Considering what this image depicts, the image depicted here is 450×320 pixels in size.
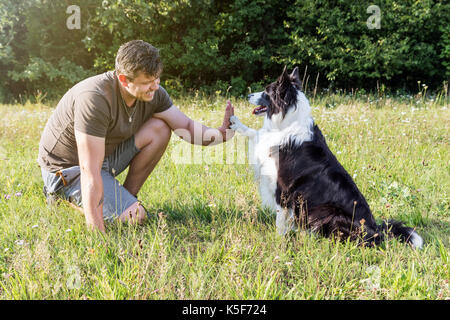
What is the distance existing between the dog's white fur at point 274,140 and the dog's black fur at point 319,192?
0.05 meters

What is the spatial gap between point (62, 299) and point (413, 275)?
215 centimetres

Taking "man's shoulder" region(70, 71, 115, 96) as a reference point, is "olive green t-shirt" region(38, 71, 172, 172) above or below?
below

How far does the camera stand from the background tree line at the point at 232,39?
9633 millimetres

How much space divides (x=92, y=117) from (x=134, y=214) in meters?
0.85

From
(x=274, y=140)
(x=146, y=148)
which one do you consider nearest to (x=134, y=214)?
(x=146, y=148)

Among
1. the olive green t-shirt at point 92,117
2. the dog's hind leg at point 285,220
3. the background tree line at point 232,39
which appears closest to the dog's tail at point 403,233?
the dog's hind leg at point 285,220

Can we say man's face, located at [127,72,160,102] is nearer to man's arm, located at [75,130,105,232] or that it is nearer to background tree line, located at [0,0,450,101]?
man's arm, located at [75,130,105,232]

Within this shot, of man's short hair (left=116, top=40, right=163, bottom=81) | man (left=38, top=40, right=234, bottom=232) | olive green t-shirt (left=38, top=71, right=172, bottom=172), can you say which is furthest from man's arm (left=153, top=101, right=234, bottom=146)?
man's short hair (left=116, top=40, right=163, bottom=81)

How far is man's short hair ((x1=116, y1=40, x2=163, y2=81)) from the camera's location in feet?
8.23

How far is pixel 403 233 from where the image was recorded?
2738mm

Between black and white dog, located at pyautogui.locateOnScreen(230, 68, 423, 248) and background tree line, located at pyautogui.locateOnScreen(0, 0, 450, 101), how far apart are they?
6731 millimetres

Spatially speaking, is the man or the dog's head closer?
the man

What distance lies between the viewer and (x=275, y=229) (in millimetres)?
2912

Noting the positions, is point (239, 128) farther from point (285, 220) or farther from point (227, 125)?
point (285, 220)
